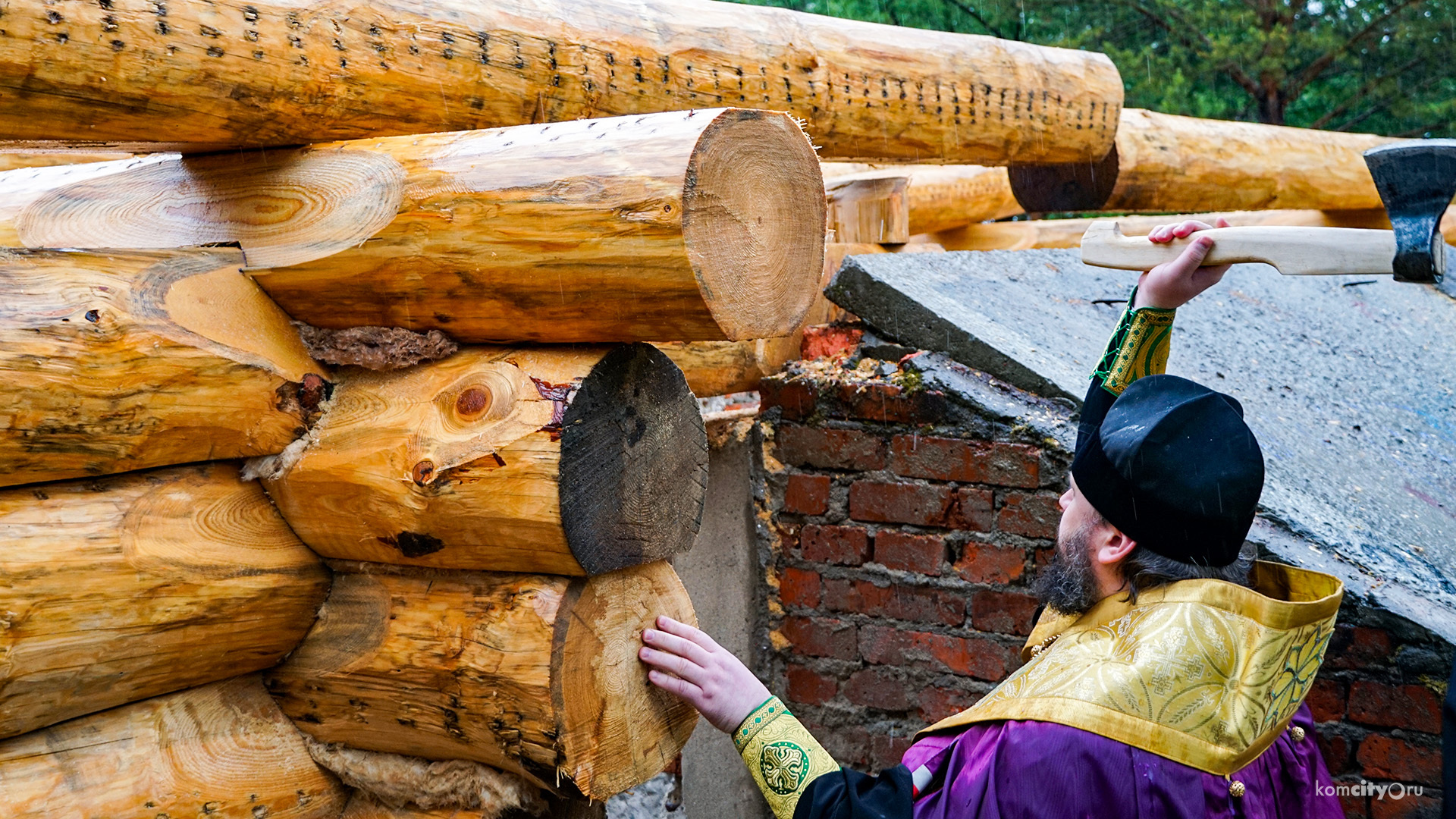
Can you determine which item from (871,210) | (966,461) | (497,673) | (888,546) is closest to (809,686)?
(888,546)

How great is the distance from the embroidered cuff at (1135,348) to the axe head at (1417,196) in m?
0.51

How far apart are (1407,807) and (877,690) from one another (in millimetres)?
1214

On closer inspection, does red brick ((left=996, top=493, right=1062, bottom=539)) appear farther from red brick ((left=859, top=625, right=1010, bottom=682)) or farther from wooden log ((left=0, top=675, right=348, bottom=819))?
wooden log ((left=0, top=675, right=348, bottom=819))

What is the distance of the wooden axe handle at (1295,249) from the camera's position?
1.51 metres

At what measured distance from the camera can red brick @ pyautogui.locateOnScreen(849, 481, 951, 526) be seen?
281 centimetres

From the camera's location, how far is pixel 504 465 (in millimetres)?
1578

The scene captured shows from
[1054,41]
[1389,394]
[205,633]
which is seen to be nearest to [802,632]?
[205,633]

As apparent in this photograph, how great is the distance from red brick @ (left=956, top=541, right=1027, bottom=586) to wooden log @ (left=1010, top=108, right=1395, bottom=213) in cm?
169

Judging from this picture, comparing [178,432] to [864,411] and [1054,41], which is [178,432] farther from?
[1054,41]

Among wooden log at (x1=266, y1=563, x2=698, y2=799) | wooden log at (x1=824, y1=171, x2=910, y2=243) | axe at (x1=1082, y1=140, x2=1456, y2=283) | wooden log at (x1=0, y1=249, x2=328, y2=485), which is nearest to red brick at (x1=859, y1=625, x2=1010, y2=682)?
wooden log at (x1=266, y1=563, x2=698, y2=799)

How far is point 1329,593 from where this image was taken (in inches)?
66.7

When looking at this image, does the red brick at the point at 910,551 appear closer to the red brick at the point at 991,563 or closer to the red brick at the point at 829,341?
the red brick at the point at 991,563

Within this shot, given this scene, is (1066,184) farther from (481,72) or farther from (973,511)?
(481,72)

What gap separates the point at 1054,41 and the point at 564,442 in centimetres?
1231
